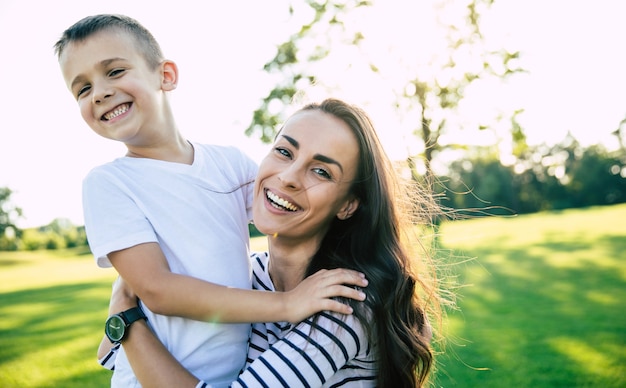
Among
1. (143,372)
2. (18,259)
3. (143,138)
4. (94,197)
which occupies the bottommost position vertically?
(18,259)

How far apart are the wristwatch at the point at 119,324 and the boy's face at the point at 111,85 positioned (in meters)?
0.83

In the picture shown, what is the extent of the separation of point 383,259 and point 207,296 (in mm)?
899

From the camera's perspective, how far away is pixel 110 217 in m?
2.09

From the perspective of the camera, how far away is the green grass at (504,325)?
5750mm

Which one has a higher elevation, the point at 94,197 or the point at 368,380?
the point at 94,197

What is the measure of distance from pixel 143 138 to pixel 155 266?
2.27 feet

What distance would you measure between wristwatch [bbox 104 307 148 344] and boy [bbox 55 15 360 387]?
0.04 meters

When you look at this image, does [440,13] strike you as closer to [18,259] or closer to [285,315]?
[285,315]

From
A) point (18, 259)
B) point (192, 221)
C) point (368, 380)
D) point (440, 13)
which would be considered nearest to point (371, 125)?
point (192, 221)

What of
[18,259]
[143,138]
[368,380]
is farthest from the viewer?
[18,259]

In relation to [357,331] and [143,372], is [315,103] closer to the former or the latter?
[357,331]

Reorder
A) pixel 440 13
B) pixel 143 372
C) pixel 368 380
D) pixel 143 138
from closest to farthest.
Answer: pixel 143 372
pixel 368 380
pixel 143 138
pixel 440 13

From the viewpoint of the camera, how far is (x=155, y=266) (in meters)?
2.08

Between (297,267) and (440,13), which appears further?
(440,13)
